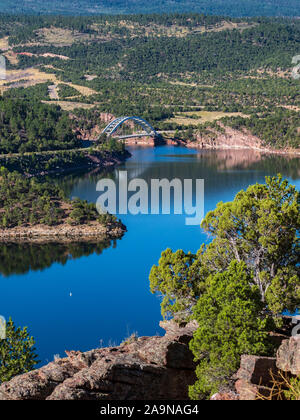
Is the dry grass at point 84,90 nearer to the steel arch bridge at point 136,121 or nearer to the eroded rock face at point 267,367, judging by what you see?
the steel arch bridge at point 136,121

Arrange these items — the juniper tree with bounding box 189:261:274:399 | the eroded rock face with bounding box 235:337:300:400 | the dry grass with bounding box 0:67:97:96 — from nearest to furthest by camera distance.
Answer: the eroded rock face with bounding box 235:337:300:400, the juniper tree with bounding box 189:261:274:399, the dry grass with bounding box 0:67:97:96

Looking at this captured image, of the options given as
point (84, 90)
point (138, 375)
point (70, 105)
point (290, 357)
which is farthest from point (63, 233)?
point (84, 90)

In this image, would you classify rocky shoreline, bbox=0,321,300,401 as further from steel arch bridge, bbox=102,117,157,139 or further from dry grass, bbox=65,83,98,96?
dry grass, bbox=65,83,98,96

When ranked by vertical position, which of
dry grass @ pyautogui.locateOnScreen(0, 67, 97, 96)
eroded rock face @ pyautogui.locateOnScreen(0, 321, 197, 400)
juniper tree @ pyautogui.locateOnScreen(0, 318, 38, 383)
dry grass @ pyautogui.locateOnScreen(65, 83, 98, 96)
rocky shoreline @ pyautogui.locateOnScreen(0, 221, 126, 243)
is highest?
dry grass @ pyautogui.locateOnScreen(0, 67, 97, 96)

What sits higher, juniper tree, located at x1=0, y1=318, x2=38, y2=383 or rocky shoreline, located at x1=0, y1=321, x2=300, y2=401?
rocky shoreline, located at x1=0, y1=321, x2=300, y2=401

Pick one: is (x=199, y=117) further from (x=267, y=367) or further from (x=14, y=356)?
(x=267, y=367)

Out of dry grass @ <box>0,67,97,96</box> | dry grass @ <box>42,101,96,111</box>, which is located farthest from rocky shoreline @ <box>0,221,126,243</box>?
dry grass @ <box>0,67,97,96</box>
